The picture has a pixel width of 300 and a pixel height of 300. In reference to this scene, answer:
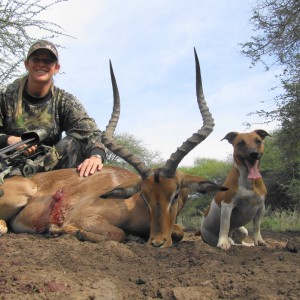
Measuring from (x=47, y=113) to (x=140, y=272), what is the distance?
3583 mm

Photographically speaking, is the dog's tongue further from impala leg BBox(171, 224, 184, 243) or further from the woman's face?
the woman's face

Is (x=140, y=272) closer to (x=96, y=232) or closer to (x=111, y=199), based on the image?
(x=96, y=232)

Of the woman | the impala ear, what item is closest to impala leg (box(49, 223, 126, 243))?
the impala ear

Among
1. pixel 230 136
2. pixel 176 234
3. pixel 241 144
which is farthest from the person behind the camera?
pixel 230 136

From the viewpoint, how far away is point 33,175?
5988 mm

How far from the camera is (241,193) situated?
476cm

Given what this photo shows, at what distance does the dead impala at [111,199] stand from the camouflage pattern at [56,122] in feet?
1.69

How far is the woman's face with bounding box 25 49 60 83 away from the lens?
6488 mm

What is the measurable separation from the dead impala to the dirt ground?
0.58m

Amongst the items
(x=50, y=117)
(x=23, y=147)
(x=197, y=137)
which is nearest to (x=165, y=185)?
(x=197, y=137)

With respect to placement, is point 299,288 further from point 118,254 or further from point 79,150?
point 79,150

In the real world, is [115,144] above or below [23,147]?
above

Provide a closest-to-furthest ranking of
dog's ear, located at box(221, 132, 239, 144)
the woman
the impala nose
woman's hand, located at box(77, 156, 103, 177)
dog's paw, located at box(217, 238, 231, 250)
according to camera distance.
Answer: the impala nose → dog's paw, located at box(217, 238, 231, 250) → dog's ear, located at box(221, 132, 239, 144) → woman's hand, located at box(77, 156, 103, 177) → the woman

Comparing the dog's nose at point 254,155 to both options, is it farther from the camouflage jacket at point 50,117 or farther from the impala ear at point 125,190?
the camouflage jacket at point 50,117
